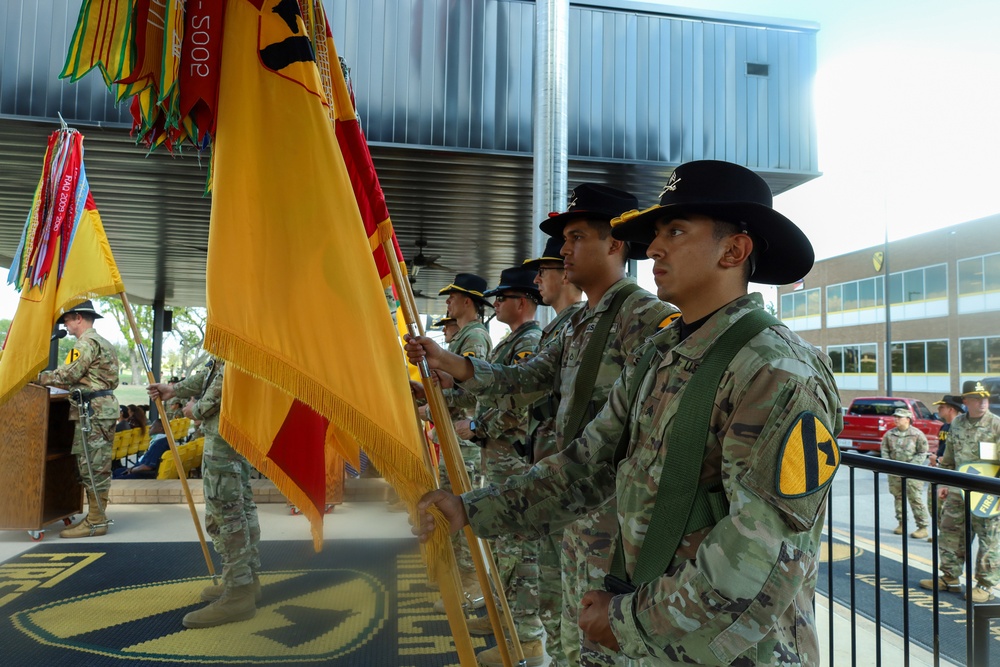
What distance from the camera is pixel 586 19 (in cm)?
796

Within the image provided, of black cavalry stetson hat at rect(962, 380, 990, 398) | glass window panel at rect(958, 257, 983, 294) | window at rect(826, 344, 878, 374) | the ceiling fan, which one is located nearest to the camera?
black cavalry stetson hat at rect(962, 380, 990, 398)

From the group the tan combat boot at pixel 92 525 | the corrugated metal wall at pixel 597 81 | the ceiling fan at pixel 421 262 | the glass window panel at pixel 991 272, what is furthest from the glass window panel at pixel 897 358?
the tan combat boot at pixel 92 525

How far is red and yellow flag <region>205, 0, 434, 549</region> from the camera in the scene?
2176 mm

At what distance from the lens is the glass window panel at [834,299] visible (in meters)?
40.2

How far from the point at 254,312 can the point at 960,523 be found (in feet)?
22.6

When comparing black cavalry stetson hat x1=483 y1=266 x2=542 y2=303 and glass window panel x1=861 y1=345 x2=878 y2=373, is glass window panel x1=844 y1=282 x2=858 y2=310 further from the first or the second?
black cavalry stetson hat x1=483 y1=266 x2=542 y2=303

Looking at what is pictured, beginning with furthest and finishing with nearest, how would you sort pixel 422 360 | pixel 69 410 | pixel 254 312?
pixel 69 410, pixel 422 360, pixel 254 312

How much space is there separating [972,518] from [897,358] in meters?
34.4

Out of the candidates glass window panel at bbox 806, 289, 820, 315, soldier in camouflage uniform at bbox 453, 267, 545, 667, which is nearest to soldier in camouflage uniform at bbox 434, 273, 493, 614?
soldier in camouflage uniform at bbox 453, 267, 545, 667

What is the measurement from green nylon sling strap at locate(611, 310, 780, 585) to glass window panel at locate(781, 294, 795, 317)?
4560 cm

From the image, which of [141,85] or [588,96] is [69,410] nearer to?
[141,85]

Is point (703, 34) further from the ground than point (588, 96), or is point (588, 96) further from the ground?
point (703, 34)

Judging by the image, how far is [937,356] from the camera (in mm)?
33812

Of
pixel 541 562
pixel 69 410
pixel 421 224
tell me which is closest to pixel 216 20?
pixel 541 562
